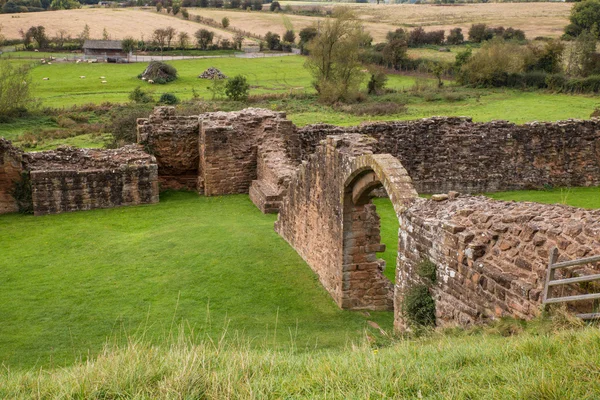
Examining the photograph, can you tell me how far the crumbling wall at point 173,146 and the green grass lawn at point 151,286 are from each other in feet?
11.8

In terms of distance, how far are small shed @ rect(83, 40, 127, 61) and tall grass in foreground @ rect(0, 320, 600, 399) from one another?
61.1 metres

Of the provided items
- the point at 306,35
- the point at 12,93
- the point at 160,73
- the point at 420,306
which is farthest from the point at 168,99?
the point at 420,306

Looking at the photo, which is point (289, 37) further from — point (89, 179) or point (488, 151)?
point (89, 179)

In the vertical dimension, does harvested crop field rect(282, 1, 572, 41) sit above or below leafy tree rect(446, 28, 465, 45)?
above

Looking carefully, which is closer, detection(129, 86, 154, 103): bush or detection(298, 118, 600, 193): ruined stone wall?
detection(298, 118, 600, 193): ruined stone wall

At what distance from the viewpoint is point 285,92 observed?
4516 centimetres

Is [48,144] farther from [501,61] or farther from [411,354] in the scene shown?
[501,61]

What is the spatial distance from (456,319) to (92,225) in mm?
10949

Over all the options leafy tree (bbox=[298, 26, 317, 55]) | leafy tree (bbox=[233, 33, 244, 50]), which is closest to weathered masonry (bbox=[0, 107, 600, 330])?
leafy tree (bbox=[298, 26, 317, 55])

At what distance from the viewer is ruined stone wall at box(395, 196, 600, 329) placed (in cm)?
646

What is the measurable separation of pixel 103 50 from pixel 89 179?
164ft

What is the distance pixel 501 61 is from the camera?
4562 centimetres

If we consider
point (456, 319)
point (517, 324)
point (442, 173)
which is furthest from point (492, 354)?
point (442, 173)

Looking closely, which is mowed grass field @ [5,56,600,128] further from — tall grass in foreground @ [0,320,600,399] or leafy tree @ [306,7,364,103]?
tall grass in foreground @ [0,320,600,399]
